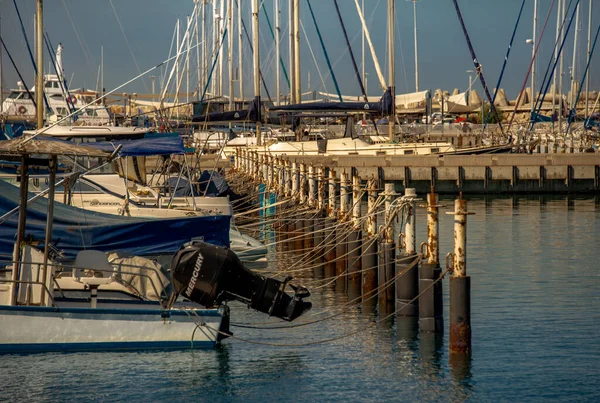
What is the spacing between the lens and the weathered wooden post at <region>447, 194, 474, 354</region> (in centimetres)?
1444

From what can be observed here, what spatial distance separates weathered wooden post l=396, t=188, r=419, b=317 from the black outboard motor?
2644mm

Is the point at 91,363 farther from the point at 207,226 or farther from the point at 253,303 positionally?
the point at 207,226

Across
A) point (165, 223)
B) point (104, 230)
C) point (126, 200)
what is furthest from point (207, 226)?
point (126, 200)

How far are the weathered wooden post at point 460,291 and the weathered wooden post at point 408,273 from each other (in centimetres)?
219

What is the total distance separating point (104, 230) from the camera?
19.1 meters

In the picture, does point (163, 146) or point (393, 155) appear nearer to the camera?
point (163, 146)

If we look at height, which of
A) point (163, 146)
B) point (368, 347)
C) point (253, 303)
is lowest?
point (368, 347)

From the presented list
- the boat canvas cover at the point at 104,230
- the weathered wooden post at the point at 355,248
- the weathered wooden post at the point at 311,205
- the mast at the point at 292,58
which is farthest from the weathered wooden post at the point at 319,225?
the mast at the point at 292,58

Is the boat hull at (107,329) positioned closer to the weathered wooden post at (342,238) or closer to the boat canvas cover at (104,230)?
the boat canvas cover at (104,230)

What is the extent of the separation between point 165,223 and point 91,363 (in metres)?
5.28

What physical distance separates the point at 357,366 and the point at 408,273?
7.04 feet

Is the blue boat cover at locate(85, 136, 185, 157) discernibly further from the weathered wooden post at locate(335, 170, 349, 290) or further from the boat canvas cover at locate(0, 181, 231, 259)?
the weathered wooden post at locate(335, 170, 349, 290)

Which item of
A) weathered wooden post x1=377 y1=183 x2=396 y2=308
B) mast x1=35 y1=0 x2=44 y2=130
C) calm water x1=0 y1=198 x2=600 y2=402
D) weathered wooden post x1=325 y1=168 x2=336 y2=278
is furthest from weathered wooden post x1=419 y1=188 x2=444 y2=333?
mast x1=35 y1=0 x2=44 y2=130

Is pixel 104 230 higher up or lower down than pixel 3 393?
higher up
